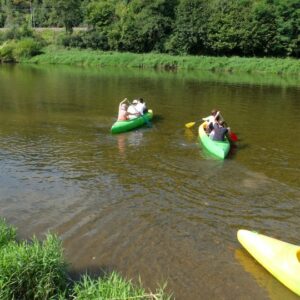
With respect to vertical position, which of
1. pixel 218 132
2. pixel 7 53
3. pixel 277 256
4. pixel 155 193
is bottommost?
pixel 155 193

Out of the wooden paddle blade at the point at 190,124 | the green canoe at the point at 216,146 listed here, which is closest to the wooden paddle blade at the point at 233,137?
the green canoe at the point at 216,146

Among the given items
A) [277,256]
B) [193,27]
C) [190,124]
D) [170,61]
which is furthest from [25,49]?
[277,256]

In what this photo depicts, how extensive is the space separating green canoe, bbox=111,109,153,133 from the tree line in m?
39.4

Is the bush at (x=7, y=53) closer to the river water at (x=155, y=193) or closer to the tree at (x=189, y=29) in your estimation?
the tree at (x=189, y=29)

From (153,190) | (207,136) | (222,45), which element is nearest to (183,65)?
(222,45)

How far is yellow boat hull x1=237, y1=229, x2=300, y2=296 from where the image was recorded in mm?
6906

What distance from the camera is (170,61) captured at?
51438 millimetres

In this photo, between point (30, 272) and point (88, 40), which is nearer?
point (30, 272)

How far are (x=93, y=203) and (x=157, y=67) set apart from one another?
42874 mm

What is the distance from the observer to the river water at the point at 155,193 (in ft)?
24.8

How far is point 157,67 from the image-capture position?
51.3 metres

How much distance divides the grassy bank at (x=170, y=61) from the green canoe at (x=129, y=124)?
107ft

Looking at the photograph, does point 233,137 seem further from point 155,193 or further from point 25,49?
point 25,49

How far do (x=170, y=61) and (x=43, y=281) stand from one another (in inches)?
1874
